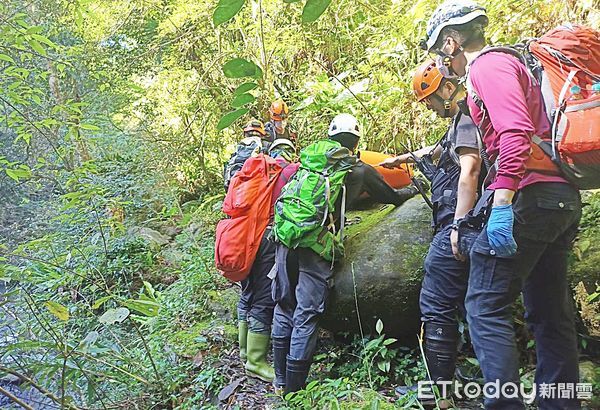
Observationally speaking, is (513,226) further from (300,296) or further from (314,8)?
(300,296)

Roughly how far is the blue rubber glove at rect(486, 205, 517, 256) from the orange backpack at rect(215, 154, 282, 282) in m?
2.56

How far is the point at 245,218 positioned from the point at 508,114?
2.72 meters

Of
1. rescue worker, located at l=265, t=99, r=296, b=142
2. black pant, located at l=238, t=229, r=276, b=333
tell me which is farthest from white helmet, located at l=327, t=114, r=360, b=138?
rescue worker, located at l=265, t=99, r=296, b=142

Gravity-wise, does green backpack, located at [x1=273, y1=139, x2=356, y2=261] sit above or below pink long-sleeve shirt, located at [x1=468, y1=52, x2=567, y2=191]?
below

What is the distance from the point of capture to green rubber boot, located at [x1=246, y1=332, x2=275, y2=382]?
4536 millimetres

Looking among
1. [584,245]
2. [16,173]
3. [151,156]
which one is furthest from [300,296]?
[151,156]

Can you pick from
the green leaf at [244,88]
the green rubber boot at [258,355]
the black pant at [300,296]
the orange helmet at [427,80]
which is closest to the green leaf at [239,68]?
the green leaf at [244,88]

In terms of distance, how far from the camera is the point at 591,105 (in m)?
2.23

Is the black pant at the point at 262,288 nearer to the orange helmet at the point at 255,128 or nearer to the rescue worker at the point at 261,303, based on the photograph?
the rescue worker at the point at 261,303

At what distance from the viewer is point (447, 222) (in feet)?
10.4

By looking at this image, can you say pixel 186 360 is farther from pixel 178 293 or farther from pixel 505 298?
pixel 505 298

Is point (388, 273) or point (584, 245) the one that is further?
point (388, 273)

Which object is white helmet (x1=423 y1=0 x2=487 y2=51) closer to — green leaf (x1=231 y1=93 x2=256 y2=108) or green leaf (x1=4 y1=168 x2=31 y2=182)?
green leaf (x1=231 y1=93 x2=256 y2=108)

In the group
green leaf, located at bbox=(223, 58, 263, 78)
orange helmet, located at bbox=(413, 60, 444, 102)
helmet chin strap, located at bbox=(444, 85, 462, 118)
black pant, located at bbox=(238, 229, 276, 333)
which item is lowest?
black pant, located at bbox=(238, 229, 276, 333)
